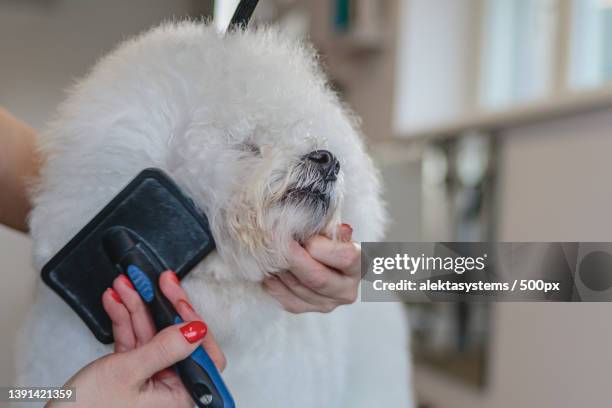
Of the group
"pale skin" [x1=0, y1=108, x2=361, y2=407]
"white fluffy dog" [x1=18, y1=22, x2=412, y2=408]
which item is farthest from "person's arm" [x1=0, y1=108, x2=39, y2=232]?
"white fluffy dog" [x1=18, y1=22, x2=412, y2=408]

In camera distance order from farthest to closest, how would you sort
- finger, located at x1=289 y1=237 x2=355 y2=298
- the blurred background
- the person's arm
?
the blurred background
the person's arm
finger, located at x1=289 y1=237 x2=355 y2=298

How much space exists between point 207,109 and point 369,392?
470mm

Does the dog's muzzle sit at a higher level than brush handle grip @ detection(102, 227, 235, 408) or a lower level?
higher

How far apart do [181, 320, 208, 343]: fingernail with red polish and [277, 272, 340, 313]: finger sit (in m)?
0.13

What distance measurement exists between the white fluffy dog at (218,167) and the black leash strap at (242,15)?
0.01 m

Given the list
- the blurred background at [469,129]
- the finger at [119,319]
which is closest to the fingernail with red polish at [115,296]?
the finger at [119,319]

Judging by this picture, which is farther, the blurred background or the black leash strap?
the blurred background

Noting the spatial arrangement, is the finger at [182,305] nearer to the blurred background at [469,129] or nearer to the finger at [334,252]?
the finger at [334,252]

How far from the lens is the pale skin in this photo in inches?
17.7

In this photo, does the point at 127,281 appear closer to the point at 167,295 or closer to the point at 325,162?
the point at 167,295

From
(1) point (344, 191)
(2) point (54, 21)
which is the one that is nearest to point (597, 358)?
(1) point (344, 191)

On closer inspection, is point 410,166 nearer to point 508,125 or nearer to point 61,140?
point 508,125

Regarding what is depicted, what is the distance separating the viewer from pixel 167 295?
494mm

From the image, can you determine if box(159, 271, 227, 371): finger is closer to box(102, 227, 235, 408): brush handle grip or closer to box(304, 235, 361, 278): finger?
box(102, 227, 235, 408): brush handle grip
